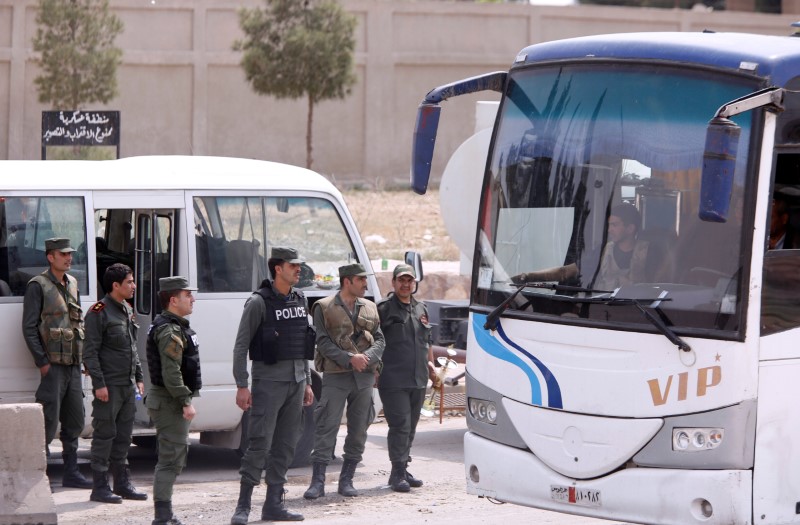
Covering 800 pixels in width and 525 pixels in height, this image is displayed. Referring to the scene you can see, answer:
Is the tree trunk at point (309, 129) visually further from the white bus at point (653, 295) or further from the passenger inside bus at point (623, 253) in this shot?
the passenger inside bus at point (623, 253)

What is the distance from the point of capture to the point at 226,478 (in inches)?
425

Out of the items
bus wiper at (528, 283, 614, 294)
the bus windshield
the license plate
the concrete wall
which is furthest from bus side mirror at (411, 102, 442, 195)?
the concrete wall

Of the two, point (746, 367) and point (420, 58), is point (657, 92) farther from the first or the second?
point (420, 58)

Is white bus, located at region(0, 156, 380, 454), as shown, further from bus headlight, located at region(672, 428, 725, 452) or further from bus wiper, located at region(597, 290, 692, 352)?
bus headlight, located at region(672, 428, 725, 452)

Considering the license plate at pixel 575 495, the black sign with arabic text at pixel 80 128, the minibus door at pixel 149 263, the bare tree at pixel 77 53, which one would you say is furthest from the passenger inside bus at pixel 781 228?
the bare tree at pixel 77 53

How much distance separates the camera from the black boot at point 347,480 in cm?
1005

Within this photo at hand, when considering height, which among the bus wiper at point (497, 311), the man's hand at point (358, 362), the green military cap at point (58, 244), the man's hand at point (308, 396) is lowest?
the man's hand at point (308, 396)

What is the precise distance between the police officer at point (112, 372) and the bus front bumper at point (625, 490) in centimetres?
321

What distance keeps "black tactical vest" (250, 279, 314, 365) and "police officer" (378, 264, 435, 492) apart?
141 cm

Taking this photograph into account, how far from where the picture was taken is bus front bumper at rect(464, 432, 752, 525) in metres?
6.61

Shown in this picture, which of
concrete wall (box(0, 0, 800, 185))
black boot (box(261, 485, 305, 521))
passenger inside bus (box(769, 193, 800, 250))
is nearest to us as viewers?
passenger inside bus (box(769, 193, 800, 250))

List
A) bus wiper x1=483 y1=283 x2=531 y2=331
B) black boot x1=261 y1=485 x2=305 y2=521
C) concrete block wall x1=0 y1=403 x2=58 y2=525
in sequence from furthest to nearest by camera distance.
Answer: black boot x1=261 y1=485 x2=305 y2=521 < concrete block wall x1=0 y1=403 x2=58 y2=525 < bus wiper x1=483 y1=283 x2=531 y2=331

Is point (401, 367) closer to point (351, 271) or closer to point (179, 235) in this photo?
point (351, 271)

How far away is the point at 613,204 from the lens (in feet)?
23.5
